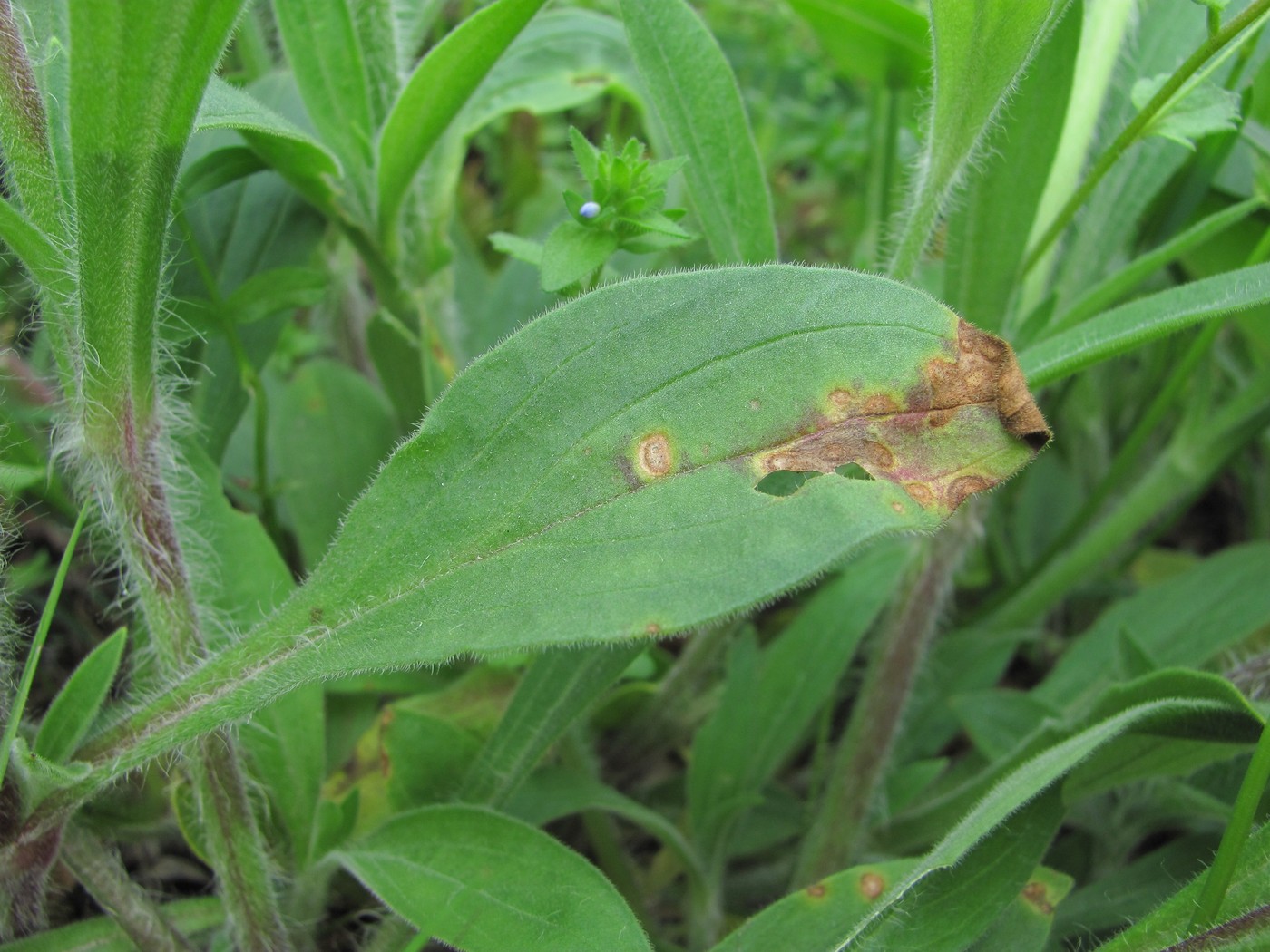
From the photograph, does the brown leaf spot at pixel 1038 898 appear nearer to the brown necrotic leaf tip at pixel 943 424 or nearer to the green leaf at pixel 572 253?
the brown necrotic leaf tip at pixel 943 424

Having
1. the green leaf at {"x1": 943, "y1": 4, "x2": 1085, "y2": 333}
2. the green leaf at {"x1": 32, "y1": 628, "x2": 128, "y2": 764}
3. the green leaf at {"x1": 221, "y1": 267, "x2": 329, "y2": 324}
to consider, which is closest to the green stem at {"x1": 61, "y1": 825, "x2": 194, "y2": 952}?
the green leaf at {"x1": 32, "y1": 628, "x2": 128, "y2": 764}

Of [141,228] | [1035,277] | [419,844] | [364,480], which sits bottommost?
[419,844]

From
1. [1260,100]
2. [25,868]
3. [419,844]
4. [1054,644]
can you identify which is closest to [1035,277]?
[1260,100]

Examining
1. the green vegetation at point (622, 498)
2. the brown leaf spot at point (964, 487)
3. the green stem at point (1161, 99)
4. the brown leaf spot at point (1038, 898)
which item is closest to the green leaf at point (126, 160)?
the green vegetation at point (622, 498)

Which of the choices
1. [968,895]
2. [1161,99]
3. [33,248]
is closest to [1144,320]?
[1161,99]

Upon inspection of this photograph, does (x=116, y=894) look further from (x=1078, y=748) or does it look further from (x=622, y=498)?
(x=1078, y=748)

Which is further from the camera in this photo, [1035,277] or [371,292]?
[371,292]

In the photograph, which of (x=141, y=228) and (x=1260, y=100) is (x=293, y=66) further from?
(x=1260, y=100)
